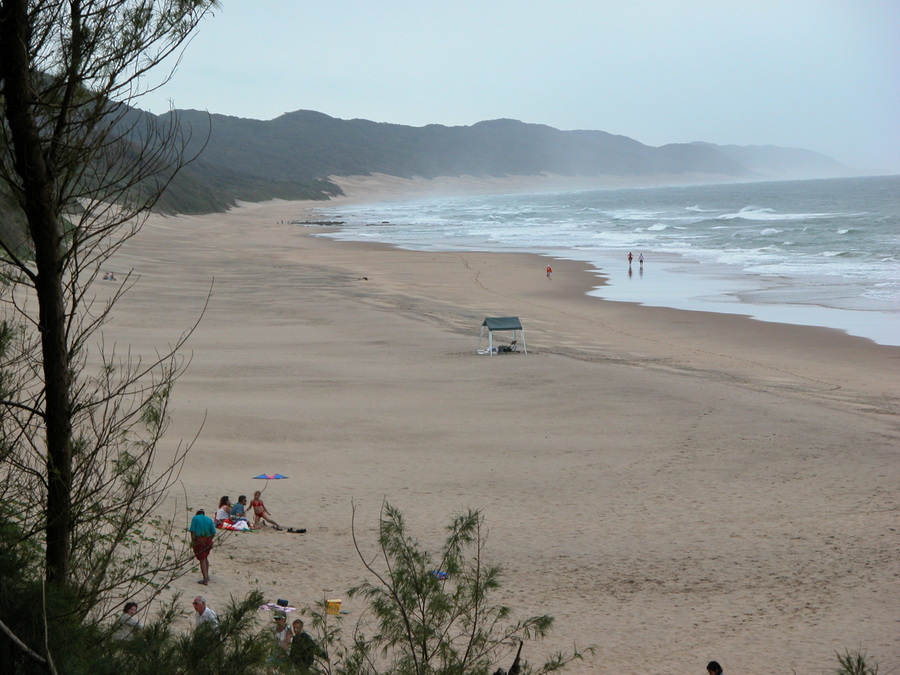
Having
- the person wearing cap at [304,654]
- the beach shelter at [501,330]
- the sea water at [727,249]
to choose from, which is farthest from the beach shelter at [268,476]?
the sea water at [727,249]

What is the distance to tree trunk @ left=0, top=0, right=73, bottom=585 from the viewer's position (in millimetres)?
4129

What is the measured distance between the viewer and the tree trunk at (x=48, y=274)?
13.5 ft

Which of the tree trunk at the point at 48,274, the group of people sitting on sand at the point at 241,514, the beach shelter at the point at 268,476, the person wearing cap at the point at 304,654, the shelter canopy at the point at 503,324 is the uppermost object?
the tree trunk at the point at 48,274

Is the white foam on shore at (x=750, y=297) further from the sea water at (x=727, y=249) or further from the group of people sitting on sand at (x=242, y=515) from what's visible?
the group of people sitting on sand at (x=242, y=515)

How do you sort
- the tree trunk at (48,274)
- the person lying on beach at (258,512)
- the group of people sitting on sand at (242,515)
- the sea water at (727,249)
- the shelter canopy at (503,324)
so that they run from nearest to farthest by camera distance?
1. the tree trunk at (48,274)
2. the group of people sitting on sand at (242,515)
3. the person lying on beach at (258,512)
4. the shelter canopy at (503,324)
5. the sea water at (727,249)

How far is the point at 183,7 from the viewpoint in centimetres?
450

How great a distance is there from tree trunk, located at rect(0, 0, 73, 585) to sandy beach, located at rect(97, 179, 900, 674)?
525 centimetres

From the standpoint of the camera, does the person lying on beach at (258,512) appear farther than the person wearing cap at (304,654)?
Yes

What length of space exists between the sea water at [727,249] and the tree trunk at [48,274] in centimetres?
2416

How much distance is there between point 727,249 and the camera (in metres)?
55.0

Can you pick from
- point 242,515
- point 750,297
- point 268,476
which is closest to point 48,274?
point 242,515

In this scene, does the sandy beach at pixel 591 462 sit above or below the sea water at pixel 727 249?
below

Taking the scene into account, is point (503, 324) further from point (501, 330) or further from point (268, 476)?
point (268, 476)

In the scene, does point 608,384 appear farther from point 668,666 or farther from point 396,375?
point 668,666
